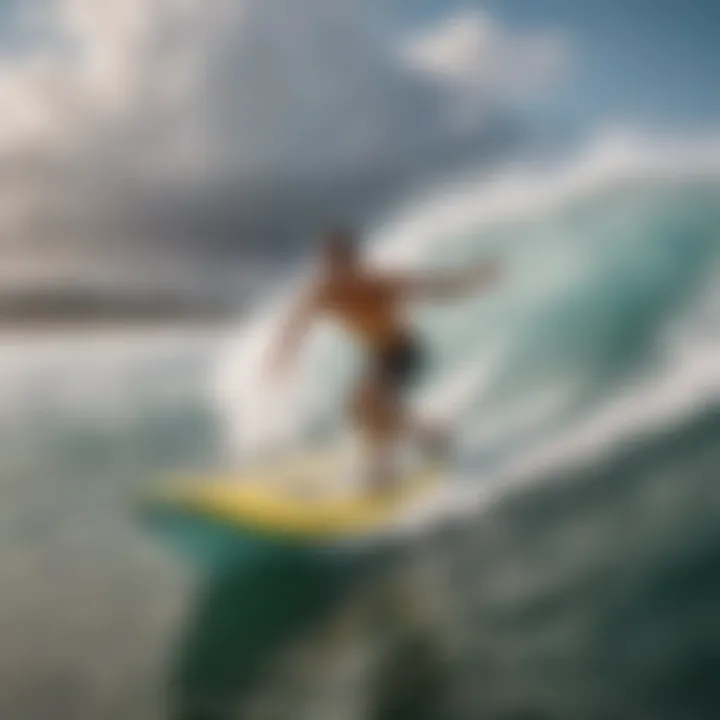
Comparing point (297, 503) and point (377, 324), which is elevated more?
point (377, 324)

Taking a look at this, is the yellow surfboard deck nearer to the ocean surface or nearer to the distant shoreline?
the ocean surface

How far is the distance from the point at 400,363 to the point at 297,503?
177 millimetres

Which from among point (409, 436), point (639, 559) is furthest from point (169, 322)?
point (639, 559)

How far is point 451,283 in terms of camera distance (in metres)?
1.22

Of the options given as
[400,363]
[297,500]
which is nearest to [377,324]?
[400,363]

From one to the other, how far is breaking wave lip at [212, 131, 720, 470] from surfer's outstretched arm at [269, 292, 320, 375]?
0.01 metres

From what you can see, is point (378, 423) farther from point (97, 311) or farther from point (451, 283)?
point (97, 311)

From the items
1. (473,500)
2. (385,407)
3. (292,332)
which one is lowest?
(473,500)

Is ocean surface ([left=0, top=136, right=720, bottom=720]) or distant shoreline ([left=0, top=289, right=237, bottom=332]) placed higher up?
distant shoreline ([left=0, top=289, right=237, bottom=332])

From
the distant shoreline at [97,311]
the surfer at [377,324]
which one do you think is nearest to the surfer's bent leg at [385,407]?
the surfer at [377,324]

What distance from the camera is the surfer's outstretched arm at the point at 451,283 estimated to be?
1218 millimetres

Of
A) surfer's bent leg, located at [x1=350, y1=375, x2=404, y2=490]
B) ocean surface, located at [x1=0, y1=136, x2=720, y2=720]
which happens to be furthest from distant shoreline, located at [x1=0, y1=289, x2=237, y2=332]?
surfer's bent leg, located at [x1=350, y1=375, x2=404, y2=490]

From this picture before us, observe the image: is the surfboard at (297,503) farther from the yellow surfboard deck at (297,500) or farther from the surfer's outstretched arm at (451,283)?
the surfer's outstretched arm at (451,283)

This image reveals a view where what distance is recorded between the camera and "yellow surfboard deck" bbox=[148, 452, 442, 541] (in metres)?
1.18
